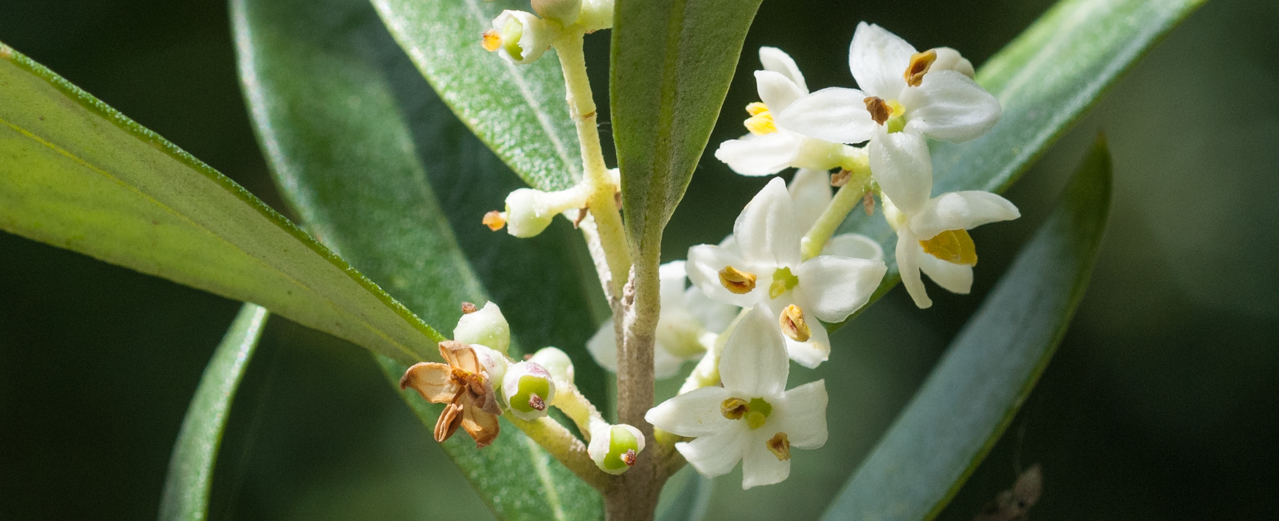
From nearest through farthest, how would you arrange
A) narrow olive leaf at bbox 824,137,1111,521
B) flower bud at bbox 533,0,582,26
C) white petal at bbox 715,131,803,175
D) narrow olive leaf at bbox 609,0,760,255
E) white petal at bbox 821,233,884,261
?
narrow olive leaf at bbox 609,0,760,255 < flower bud at bbox 533,0,582,26 < white petal at bbox 715,131,803,175 < white petal at bbox 821,233,884,261 < narrow olive leaf at bbox 824,137,1111,521

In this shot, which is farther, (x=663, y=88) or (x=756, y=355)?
(x=756, y=355)

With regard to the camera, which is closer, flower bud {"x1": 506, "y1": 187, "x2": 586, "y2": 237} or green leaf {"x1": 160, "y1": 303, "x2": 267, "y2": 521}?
flower bud {"x1": 506, "y1": 187, "x2": 586, "y2": 237}

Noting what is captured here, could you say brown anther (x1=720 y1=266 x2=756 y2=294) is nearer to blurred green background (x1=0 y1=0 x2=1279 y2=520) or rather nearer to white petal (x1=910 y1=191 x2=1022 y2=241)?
white petal (x1=910 y1=191 x2=1022 y2=241)

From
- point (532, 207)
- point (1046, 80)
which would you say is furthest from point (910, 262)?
point (1046, 80)

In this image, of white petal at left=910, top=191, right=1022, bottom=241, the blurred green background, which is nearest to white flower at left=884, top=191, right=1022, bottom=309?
white petal at left=910, top=191, right=1022, bottom=241

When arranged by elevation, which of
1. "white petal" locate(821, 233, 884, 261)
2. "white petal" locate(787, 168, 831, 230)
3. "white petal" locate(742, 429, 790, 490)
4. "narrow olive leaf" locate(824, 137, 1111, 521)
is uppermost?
"white petal" locate(787, 168, 831, 230)

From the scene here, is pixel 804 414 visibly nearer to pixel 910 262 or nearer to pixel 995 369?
pixel 910 262
